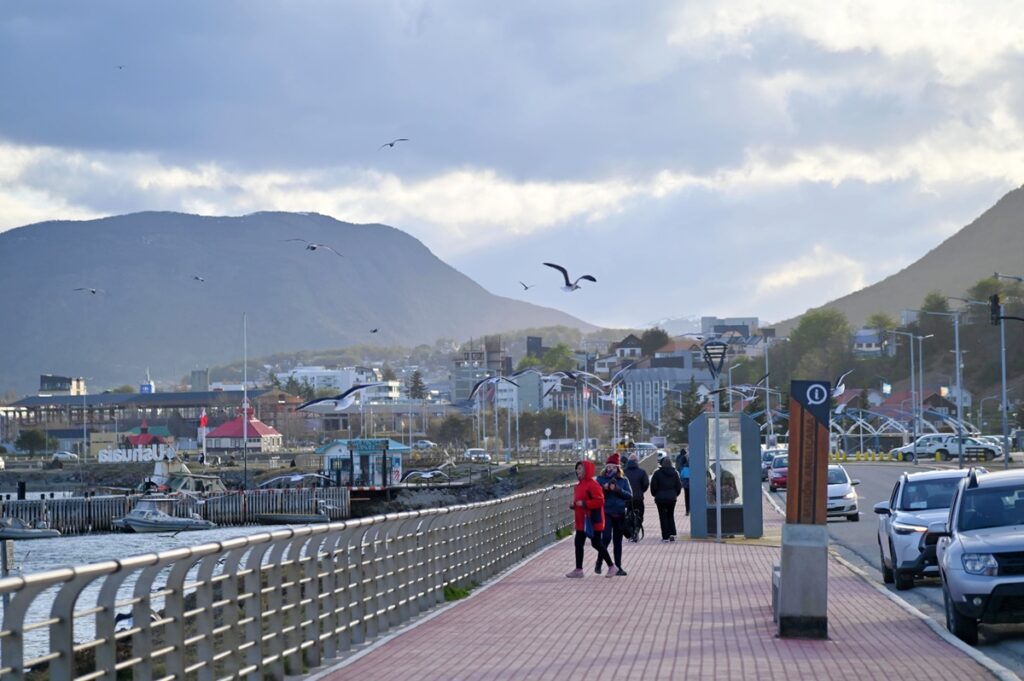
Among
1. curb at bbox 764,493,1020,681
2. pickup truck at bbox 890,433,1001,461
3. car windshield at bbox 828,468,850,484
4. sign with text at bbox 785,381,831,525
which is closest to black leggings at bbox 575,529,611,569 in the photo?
curb at bbox 764,493,1020,681

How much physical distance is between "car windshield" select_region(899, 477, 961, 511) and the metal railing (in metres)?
6.29

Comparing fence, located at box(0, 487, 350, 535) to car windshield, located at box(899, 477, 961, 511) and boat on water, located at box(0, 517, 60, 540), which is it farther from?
car windshield, located at box(899, 477, 961, 511)

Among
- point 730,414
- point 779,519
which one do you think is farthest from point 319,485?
point 730,414

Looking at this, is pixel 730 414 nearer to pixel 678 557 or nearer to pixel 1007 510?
pixel 678 557

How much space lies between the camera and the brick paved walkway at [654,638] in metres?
12.8

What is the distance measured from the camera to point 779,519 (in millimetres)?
39562

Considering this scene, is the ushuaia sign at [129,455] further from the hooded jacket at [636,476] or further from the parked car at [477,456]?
the hooded jacket at [636,476]

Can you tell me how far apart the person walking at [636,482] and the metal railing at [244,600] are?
28.9ft

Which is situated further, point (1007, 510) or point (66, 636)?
point (1007, 510)

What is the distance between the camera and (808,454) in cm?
1491

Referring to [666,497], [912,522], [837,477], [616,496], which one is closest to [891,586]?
[912,522]

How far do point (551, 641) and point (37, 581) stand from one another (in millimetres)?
7744

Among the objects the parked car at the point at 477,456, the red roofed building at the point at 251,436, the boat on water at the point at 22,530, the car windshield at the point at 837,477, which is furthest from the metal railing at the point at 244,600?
the red roofed building at the point at 251,436

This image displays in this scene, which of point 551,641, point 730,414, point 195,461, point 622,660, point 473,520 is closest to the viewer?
point 622,660
